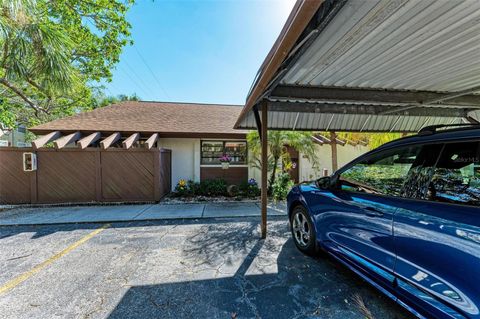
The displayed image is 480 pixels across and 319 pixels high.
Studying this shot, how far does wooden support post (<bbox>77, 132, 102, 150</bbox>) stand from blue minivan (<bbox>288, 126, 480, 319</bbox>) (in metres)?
8.18

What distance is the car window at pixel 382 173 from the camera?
90.4 inches

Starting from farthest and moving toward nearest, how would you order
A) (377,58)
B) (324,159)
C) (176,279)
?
(324,159), (176,279), (377,58)

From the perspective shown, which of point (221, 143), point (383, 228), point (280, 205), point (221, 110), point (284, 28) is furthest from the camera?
point (221, 110)

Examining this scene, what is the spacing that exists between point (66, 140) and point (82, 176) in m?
1.49

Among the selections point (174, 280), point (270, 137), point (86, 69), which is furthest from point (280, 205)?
point (86, 69)

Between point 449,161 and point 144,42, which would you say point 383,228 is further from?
point 144,42

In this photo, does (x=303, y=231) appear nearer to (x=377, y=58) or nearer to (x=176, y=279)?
(x=176, y=279)

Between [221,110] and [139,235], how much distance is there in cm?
962

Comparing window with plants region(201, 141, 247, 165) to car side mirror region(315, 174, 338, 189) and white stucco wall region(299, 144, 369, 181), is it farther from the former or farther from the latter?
car side mirror region(315, 174, 338, 189)

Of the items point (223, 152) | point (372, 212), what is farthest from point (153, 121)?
point (372, 212)

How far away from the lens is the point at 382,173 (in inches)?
104

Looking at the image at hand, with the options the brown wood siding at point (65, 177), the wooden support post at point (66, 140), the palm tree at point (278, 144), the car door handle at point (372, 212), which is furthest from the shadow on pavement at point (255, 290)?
the wooden support post at point (66, 140)

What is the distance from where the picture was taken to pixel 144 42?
40.7 feet

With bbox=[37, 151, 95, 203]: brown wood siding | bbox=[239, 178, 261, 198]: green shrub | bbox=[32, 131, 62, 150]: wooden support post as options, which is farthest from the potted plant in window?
bbox=[32, 131, 62, 150]: wooden support post
